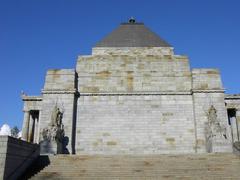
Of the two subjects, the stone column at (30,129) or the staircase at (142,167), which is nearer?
the staircase at (142,167)

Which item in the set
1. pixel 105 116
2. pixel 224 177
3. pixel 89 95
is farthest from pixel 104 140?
pixel 224 177

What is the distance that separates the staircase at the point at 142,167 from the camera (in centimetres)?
1417

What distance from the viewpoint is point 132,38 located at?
97.6 feet

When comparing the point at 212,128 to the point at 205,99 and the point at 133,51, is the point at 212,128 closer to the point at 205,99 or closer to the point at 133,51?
the point at 205,99

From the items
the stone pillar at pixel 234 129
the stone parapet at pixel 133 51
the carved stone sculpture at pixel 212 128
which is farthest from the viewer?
the stone parapet at pixel 133 51

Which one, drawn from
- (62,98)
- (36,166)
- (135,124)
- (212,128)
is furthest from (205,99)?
(36,166)

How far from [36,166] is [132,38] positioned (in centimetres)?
1758

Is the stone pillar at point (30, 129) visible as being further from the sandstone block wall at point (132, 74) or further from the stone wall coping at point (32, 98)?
the sandstone block wall at point (132, 74)

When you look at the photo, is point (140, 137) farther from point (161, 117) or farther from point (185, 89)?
point (185, 89)

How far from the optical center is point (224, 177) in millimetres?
13727

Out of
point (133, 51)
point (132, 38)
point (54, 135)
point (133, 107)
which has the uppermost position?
point (132, 38)

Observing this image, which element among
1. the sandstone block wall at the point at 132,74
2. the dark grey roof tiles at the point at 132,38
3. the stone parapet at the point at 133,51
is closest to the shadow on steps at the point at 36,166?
the sandstone block wall at the point at 132,74

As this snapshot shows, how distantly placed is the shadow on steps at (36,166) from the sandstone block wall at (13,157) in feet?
0.69

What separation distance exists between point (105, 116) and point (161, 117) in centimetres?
462
